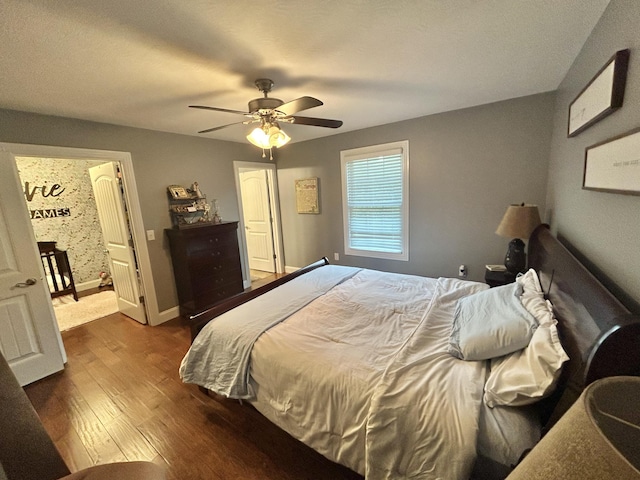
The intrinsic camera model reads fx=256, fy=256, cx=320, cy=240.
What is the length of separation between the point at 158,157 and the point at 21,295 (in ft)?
6.18

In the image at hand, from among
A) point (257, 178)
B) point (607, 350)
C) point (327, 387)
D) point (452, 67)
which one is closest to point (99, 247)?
point (257, 178)

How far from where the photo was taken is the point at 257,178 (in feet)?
15.7

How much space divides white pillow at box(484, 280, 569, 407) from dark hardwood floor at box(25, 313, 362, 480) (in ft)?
3.17

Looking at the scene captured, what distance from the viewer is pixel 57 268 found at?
4301mm

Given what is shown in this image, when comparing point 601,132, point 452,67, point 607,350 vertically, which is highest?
point 452,67

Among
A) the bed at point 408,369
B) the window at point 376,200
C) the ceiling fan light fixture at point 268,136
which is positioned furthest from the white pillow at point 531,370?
the window at point 376,200

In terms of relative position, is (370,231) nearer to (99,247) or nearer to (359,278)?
(359,278)

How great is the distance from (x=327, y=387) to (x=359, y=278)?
1440 mm

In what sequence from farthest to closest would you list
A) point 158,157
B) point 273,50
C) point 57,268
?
point 57,268
point 158,157
point 273,50

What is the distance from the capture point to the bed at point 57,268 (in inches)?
158

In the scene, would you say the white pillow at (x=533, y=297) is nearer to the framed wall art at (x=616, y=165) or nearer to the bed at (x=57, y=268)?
the framed wall art at (x=616, y=165)

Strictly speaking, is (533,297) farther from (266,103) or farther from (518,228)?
(266,103)

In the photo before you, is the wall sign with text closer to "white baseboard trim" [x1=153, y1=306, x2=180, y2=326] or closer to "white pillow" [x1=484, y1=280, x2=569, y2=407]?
"white baseboard trim" [x1=153, y1=306, x2=180, y2=326]

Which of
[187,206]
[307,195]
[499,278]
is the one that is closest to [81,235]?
[187,206]
